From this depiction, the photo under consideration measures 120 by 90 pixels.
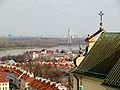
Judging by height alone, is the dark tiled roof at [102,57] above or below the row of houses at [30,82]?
above

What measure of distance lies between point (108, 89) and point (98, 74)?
0.72 metres

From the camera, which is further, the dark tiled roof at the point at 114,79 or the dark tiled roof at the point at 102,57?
the dark tiled roof at the point at 102,57

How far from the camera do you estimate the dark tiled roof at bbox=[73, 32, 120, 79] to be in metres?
4.21

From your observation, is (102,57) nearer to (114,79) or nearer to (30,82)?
(114,79)

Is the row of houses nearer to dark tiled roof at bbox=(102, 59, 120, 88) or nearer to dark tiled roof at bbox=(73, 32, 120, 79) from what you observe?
dark tiled roof at bbox=(73, 32, 120, 79)

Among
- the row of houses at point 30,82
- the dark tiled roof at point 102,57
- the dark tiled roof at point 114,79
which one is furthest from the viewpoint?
the row of houses at point 30,82

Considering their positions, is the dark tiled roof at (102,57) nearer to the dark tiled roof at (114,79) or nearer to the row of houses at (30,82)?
the dark tiled roof at (114,79)

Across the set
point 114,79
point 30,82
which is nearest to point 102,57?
point 114,79

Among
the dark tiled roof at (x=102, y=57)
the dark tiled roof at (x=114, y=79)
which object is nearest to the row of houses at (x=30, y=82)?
the dark tiled roof at (x=102, y=57)

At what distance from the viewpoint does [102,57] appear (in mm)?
4457

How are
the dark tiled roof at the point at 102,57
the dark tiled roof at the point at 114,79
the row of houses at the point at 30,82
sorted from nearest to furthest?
the dark tiled roof at the point at 114,79, the dark tiled roof at the point at 102,57, the row of houses at the point at 30,82

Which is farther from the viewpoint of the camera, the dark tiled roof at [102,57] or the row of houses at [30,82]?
the row of houses at [30,82]

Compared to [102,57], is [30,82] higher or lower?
lower

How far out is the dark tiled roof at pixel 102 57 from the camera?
4.21 metres
